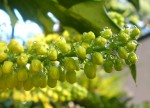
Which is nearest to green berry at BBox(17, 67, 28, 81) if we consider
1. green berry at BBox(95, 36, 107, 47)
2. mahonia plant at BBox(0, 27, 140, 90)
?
mahonia plant at BBox(0, 27, 140, 90)

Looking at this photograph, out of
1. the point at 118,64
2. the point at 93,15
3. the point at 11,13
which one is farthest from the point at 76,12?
the point at 118,64

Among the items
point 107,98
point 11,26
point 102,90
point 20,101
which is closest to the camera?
point 11,26

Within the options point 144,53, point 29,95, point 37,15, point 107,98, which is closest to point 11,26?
point 37,15

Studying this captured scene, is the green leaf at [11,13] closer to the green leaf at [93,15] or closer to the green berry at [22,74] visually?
the green leaf at [93,15]

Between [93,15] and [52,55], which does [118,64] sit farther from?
[93,15]

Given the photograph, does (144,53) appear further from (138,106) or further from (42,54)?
(42,54)

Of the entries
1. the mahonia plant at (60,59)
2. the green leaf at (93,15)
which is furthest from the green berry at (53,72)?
the green leaf at (93,15)

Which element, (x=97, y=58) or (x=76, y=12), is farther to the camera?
(x=76, y=12)

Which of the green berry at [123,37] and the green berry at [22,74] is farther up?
the green berry at [123,37]
